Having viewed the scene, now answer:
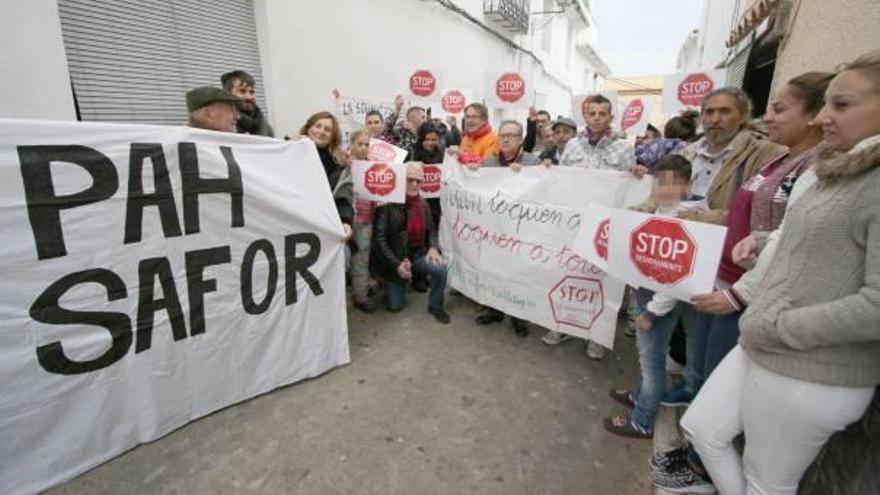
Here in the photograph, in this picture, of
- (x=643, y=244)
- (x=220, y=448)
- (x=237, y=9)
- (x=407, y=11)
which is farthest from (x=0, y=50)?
(x=407, y=11)

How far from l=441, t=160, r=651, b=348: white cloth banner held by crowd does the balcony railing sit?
1057 centimetres

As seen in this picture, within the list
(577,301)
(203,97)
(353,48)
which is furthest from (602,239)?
(353,48)

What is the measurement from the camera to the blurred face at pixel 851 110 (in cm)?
113

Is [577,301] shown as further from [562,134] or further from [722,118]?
[562,134]

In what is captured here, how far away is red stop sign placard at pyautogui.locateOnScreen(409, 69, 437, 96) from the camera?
7344 millimetres

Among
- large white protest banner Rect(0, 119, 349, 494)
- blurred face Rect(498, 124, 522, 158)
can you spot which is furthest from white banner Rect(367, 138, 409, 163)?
large white protest banner Rect(0, 119, 349, 494)

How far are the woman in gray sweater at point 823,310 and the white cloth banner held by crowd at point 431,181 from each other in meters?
3.23

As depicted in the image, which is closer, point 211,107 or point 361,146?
point 211,107

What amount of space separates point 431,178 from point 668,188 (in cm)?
247

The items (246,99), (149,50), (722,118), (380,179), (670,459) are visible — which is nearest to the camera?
(670,459)

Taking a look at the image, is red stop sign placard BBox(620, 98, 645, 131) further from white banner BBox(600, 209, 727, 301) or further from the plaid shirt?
white banner BBox(600, 209, 727, 301)

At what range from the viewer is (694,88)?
6.57 m

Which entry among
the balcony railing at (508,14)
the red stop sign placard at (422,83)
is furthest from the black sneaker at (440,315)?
the balcony railing at (508,14)

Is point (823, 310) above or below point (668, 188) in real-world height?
below
